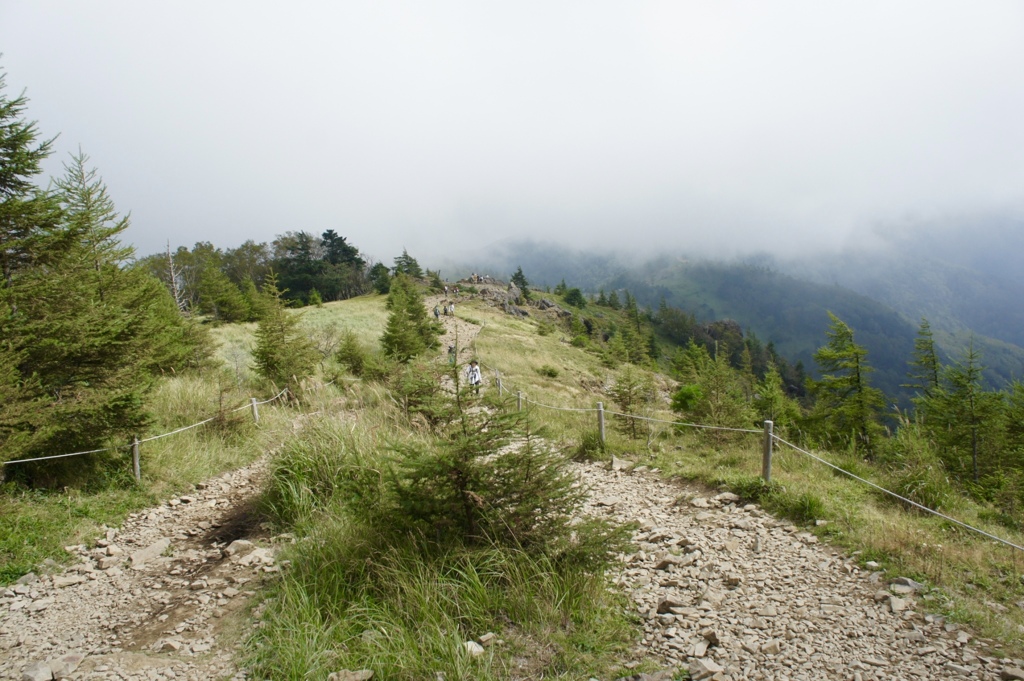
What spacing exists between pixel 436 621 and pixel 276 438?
4.85 m

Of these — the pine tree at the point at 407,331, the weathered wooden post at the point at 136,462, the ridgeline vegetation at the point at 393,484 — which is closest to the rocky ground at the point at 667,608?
the ridgeline vegetation at the point at 393,484

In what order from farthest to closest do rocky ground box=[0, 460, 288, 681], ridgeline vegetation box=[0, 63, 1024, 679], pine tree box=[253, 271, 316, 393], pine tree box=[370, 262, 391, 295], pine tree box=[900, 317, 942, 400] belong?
pine tree box=[370, 262, 391, 295] < pine tree box=[900, 317, 942, 400] < pine tree box=[253, 271, 316, 393] < ridgeline vegetation box=[0, 63, 1024, 679] < rocky ground box=[0, 460, 288, 681]

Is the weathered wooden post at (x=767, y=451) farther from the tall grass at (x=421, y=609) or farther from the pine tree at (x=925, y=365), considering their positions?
the pine tree at (x=925, y=365)

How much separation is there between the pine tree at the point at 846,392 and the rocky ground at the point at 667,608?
591 inches

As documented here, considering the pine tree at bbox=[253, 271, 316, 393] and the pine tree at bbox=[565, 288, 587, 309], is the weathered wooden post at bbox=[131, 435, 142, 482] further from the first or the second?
the pine tree at bbox=[565, 288, 587, 309]

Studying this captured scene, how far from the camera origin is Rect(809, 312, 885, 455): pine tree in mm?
17188

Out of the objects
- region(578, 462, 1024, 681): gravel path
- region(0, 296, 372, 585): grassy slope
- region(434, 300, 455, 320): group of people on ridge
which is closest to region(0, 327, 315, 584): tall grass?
region(0, 296, 372, 585): grassy slope

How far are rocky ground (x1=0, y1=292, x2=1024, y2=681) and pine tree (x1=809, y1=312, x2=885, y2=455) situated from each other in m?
15.0

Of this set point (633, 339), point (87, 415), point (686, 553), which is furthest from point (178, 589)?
point (633, 339)

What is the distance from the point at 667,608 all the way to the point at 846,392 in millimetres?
18733

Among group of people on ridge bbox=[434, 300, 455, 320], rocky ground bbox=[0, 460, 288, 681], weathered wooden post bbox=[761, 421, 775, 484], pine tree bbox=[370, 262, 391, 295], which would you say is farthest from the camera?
pine tree bbox=[370, 262, 391, 295]

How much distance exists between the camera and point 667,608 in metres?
3.89

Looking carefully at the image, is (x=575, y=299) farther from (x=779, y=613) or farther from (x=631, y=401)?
(x=779, y=613)

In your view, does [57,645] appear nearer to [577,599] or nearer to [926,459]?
[577,599]
